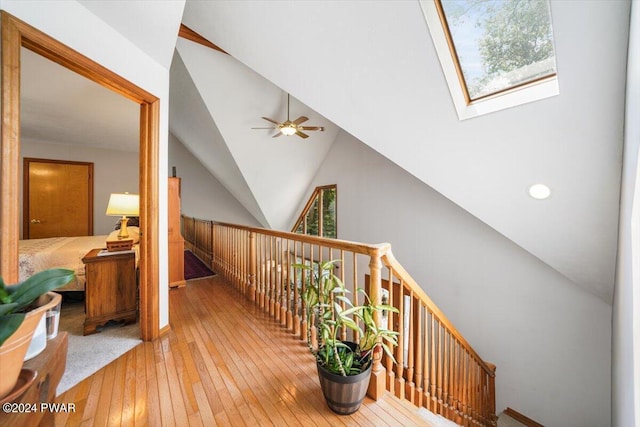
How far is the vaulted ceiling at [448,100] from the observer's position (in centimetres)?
177

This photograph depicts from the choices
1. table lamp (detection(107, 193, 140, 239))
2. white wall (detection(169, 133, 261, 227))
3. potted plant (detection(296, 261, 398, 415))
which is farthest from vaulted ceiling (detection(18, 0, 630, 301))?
white wall (detection(169, 133, 261, 227))

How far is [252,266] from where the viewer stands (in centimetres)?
312

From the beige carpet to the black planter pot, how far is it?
1.59 m

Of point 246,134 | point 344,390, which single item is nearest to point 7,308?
point 344,390

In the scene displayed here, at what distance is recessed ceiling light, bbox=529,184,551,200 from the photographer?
2451 millimetres

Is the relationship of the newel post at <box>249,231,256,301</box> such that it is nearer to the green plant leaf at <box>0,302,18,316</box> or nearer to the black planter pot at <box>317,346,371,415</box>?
the black planter pot at <box>317,346,371,415</box>

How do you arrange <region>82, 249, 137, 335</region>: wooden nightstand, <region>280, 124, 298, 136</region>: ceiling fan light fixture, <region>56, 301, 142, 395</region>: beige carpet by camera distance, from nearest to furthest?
<region>56, 301, 142, 395</region>: beige carpet → <region>82, 249, 137, 335</region>: wooden nightstand → <region>280, 124, 298, 136</region>: ceiling fan light fixture

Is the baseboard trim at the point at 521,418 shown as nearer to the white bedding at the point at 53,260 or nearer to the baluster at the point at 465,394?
the baluster at the point at 465,394

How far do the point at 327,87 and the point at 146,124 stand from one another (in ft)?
5.68

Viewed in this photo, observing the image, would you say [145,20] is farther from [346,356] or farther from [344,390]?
[344,390]

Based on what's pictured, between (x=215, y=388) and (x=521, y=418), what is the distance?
13.1ft

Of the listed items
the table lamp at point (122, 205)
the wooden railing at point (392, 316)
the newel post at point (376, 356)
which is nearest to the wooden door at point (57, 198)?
the wooden railing at point (392, 316)

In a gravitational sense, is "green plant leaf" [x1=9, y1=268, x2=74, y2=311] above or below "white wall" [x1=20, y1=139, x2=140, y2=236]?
below

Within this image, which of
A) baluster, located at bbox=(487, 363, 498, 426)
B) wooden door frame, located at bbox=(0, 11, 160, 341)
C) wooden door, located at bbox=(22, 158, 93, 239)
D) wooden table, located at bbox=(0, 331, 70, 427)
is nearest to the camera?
wooden table, located at bbox=(0, 331, 70, 427)
